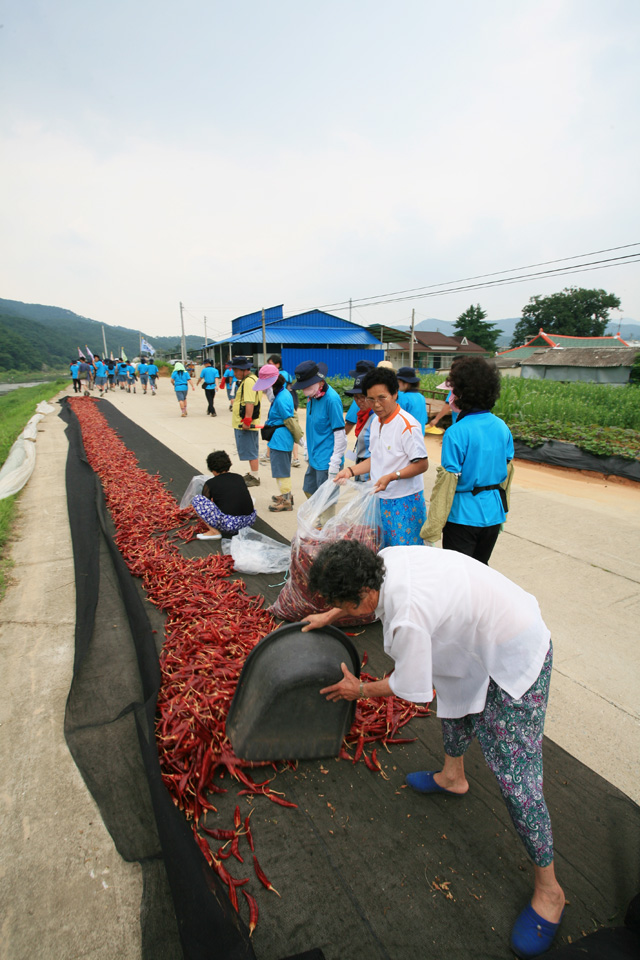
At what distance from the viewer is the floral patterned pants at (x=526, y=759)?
1.58 metres

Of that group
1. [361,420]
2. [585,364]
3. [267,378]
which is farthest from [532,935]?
[585,364]

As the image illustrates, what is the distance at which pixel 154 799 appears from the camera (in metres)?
1.89

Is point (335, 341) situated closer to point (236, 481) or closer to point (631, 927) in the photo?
point (236, 481)

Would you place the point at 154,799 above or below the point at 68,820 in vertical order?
above

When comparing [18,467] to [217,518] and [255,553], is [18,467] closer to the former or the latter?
[217,518]

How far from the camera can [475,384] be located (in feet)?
8.77

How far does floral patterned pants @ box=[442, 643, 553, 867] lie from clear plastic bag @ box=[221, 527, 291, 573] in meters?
2.60

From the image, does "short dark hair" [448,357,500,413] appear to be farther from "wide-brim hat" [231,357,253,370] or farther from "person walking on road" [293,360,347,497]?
"wide-brim hat" [231,357,253,370]

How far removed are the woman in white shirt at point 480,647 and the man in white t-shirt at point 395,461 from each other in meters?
1.47

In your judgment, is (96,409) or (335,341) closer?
(96,409)

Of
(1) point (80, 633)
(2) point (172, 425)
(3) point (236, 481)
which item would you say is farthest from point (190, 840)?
(2) point (172, 425)

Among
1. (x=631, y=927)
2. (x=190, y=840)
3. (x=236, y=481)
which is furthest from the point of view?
(x=236, y=481)

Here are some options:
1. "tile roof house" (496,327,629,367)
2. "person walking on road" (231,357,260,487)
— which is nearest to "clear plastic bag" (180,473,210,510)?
"person walking on road" (231,357,260,487)

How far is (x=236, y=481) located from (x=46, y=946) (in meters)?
3.41
